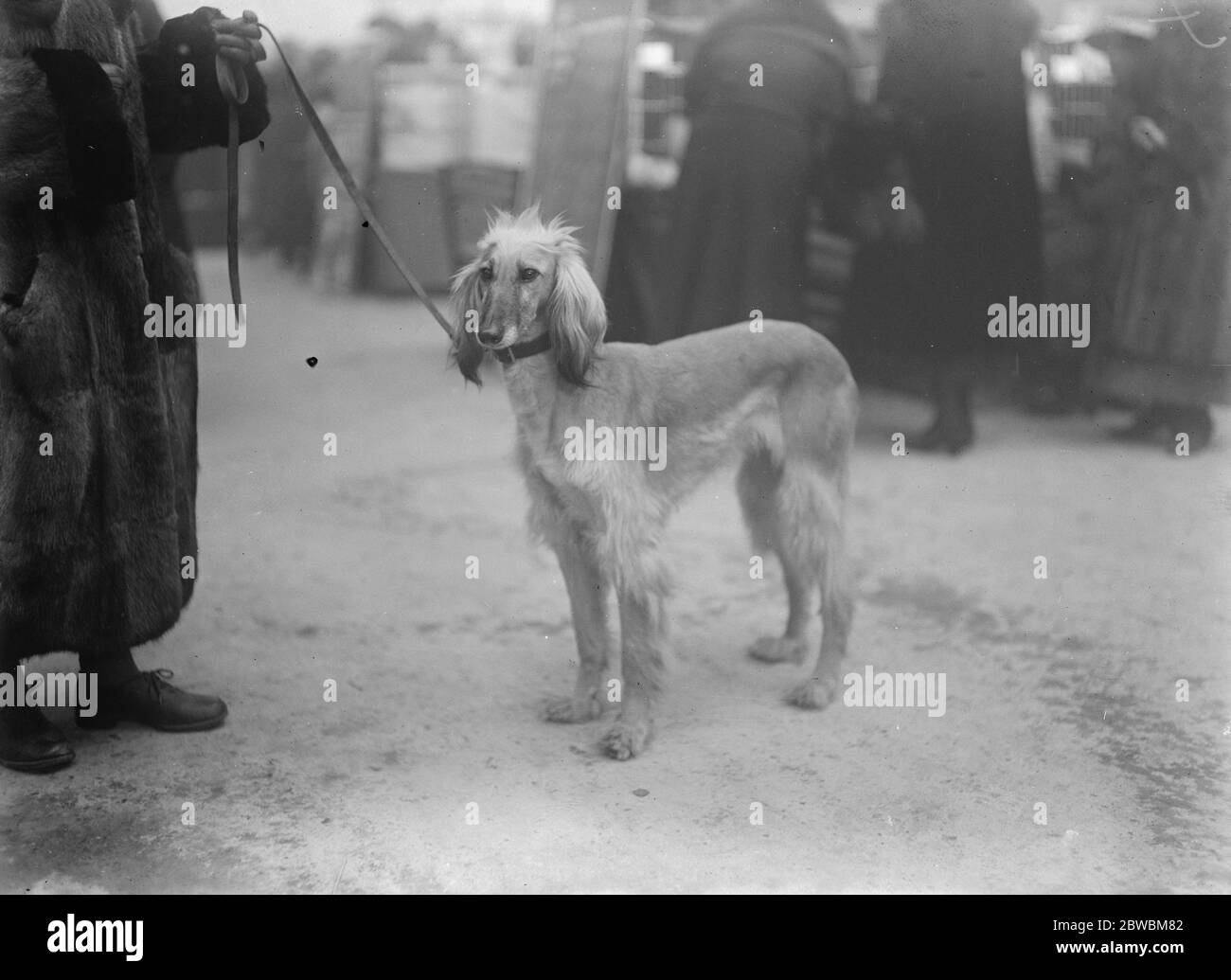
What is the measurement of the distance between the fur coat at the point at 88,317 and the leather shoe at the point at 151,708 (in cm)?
32

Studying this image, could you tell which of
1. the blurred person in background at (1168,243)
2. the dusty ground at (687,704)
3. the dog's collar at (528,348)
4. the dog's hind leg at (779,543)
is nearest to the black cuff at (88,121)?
the dog's collar at (528,348)

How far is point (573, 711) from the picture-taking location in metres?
4.21

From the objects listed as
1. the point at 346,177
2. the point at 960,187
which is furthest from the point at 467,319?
the point at 960,187

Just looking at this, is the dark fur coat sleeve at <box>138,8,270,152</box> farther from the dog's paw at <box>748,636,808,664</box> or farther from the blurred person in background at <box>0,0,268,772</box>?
the dog's paw at <box>748,636,808,664</box>

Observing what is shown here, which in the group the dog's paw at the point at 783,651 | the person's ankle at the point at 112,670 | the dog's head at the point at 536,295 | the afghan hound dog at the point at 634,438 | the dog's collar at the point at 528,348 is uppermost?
the dog's head at the point at 536,295

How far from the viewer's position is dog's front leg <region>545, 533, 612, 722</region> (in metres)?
4.14

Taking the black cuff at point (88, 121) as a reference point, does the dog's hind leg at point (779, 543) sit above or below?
below

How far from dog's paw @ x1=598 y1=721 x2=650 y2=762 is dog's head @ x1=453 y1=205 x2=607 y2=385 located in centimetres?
116

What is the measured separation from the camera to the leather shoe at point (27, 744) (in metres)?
3.70

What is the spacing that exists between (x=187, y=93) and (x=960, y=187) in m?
3.10

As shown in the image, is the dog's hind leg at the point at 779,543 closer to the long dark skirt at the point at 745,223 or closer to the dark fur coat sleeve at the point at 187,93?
the long dark skirt at the point at 745,223
